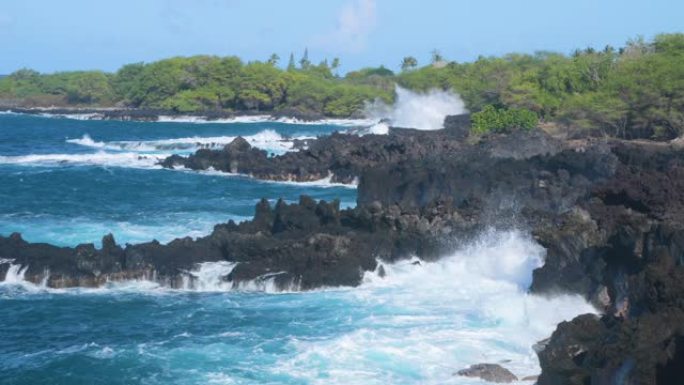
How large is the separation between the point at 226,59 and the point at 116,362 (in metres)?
91.0

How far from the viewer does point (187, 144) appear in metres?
59.9

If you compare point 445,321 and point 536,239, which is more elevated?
point 536,239

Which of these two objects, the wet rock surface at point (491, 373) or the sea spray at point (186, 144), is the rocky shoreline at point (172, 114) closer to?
the sea spray at point (186, 144)

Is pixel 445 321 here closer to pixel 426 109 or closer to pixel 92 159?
pixel 92 159

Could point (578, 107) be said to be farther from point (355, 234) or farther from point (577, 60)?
point (355, 234)

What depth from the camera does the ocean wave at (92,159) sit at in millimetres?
49688

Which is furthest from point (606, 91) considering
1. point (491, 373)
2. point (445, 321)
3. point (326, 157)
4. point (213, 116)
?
point (213, 116)

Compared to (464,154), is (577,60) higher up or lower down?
higher up

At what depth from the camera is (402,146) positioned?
44.3 meters

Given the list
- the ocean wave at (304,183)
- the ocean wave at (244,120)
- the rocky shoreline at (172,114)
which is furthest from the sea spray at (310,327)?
the rocky shoreline at (172,114)

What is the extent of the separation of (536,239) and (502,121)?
104 feet

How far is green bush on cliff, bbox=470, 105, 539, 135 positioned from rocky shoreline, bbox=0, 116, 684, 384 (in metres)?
15.0

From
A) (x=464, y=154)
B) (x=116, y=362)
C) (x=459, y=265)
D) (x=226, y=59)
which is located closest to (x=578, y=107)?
(x=464, y=154)

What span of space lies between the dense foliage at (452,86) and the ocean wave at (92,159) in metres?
21.1
